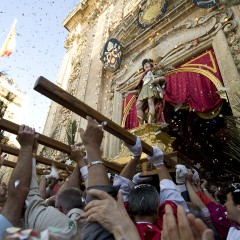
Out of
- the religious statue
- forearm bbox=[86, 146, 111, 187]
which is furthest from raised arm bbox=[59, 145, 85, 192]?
the religious statue

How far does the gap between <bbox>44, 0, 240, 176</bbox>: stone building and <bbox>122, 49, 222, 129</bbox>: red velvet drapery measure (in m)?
0.26

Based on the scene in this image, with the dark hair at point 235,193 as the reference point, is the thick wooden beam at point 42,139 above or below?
above

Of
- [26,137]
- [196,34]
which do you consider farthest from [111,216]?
[196,34]

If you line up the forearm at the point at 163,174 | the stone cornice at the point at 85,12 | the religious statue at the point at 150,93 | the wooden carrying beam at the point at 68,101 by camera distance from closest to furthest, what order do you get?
the wooden carrying beam at the point at 68,101, the forearm at the point at 163,174, the religious statue at the point at 150,93, the stone cornice at the point at 85,12

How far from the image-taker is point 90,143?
144cm

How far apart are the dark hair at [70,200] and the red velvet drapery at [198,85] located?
501 centimetres

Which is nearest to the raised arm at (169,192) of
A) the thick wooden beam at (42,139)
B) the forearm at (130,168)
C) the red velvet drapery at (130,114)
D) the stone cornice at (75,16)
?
the forearm at (130,168)

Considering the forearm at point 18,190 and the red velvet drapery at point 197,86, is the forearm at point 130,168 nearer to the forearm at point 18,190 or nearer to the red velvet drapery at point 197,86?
the forearm at point 18,190

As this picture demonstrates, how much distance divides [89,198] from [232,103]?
5091 millimetres

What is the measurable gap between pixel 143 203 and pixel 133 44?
28.6 feet

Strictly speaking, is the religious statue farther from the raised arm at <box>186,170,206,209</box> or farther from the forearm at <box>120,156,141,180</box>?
the forearm at <box>120,156,141,180</box>

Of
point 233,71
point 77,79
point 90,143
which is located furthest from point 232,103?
point 77,79

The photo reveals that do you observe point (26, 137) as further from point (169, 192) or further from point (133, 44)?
point (133, 44)

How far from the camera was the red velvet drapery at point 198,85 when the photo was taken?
617cm
